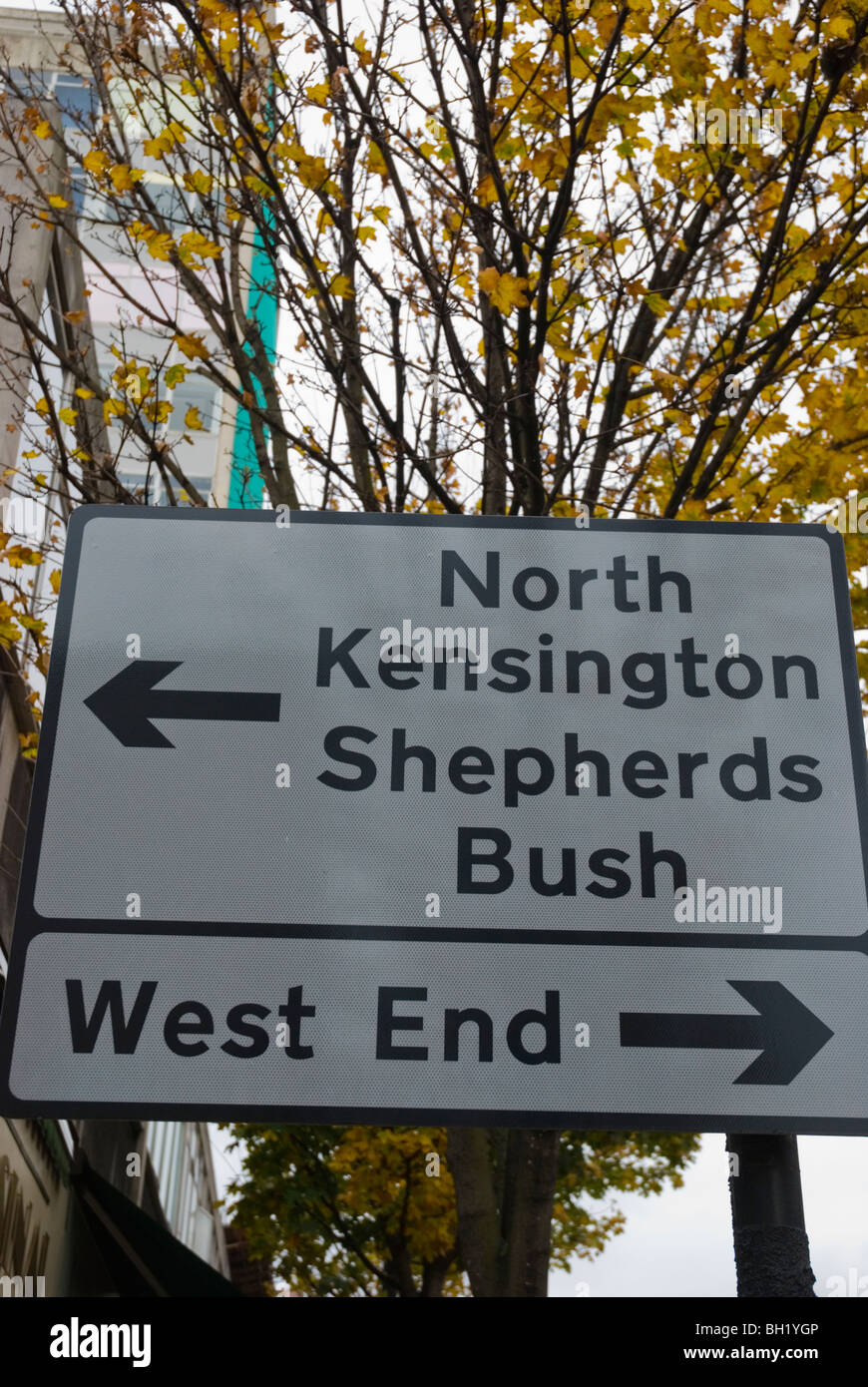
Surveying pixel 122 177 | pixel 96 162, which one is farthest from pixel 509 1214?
pixel 96 162

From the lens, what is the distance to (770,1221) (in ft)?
6.17

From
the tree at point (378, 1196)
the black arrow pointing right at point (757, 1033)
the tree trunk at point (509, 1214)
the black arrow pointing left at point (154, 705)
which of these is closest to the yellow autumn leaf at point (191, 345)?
the tree trunk at point (509, 1214)

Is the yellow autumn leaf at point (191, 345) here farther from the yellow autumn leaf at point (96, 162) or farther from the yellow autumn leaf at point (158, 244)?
the yellow autumn leaf at point (96, 162)

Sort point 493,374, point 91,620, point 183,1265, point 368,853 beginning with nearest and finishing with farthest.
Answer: point 368,853 < point 91,620 < point 493,374 < point 183,1265

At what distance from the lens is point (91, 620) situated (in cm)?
219

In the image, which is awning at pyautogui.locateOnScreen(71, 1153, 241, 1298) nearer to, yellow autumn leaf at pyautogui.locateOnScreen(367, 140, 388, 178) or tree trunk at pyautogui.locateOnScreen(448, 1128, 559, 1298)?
tree trunk at pyautogui.locateOnScreen(448, 1128, 559, 1298)

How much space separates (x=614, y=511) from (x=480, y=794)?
16.8 ft

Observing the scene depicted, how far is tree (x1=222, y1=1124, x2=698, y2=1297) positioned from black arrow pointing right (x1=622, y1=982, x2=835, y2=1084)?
10325 mm

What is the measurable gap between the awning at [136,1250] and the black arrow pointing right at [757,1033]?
323 inches

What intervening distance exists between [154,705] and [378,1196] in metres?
11.5

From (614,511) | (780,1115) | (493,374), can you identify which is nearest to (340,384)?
(493,374)

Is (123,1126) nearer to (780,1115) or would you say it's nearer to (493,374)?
(493,374)

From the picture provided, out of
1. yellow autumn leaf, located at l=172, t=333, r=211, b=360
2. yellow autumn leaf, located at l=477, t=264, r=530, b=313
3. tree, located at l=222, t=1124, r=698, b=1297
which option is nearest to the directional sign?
yellow autumn leaf, located at l=477, t=264, r=530, b=313

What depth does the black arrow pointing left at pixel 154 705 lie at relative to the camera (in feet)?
6.73
